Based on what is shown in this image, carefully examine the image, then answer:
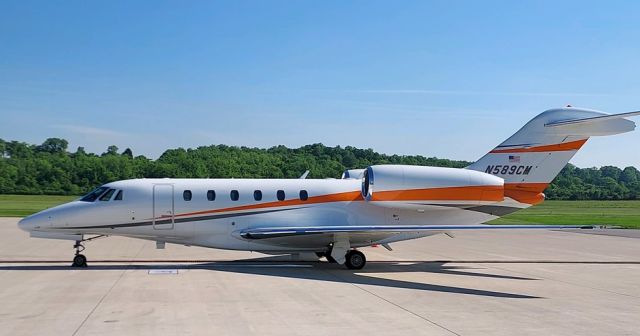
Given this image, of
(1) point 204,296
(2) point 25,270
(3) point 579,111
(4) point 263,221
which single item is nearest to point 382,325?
(1) point 204,296

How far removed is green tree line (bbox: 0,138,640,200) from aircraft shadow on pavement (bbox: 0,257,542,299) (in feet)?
82.8

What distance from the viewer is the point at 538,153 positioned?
19.8 m

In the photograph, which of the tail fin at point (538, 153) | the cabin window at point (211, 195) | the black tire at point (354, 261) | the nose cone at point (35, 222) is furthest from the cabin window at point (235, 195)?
the tail fin at point (538, 153)

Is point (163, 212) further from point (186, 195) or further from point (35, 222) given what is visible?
point (35, 222)

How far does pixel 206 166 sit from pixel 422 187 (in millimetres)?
31105

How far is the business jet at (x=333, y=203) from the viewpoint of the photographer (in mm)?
18344

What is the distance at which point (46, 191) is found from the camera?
66.5 meters

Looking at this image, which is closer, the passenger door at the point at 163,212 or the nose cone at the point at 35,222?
the nose cone at the point at 35,222

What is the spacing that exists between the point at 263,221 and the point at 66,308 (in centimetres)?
832

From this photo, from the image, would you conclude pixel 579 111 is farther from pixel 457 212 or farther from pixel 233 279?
pixel 233 279

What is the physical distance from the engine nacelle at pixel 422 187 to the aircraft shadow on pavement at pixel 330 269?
1.95m

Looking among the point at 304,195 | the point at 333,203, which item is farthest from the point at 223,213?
the point at 333,203

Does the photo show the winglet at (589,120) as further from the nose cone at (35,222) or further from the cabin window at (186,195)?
the nose cone at (35,222)

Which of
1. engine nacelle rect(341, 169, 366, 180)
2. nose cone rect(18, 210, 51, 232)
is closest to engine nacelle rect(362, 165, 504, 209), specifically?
engine nacelle rect(341, 169, 366, 180)
